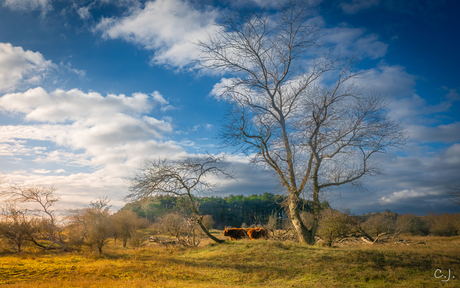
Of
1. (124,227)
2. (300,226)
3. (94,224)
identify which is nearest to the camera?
(300,226)

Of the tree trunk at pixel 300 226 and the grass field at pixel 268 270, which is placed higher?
the tree trunk at pixel 300 226

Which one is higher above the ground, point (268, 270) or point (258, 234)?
point (258, 234)

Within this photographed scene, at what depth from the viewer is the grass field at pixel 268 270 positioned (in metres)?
9.40

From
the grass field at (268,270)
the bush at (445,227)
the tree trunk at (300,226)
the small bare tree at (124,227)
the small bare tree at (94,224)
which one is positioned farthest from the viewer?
the bush at (445,227)

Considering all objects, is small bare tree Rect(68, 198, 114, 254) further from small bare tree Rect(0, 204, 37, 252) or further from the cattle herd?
the cattle herd

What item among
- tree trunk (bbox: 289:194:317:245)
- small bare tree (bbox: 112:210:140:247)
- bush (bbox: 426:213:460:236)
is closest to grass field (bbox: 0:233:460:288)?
tree trunk (bbox: 289:194:317:245)

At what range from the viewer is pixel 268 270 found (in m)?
11.2

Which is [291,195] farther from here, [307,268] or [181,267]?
[181,267]

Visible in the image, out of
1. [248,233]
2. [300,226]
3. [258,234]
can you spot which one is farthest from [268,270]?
[248,233]

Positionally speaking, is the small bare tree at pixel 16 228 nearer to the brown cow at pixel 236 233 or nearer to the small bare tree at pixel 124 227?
the small bare tree at pixel 124 227

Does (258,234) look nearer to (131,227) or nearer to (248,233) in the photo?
(248,233)

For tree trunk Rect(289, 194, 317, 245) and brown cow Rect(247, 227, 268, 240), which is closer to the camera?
tree trunk Rect(289, 194, 317, 245)

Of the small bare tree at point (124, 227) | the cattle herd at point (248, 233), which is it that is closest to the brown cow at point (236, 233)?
the cattle herd at point (248, 233)

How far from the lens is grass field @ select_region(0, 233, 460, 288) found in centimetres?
940
